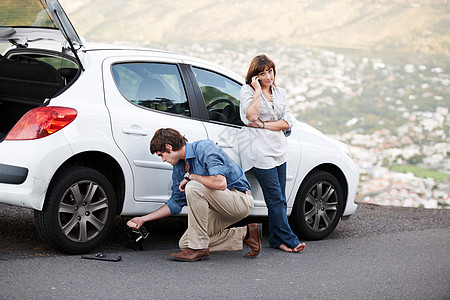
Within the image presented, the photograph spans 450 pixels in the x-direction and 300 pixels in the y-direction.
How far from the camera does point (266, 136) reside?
248 inches

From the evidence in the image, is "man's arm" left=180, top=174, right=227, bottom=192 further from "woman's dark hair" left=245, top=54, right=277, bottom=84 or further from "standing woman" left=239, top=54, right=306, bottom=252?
"woman's dark hair" left=245, top=54, right=277, bottom=84

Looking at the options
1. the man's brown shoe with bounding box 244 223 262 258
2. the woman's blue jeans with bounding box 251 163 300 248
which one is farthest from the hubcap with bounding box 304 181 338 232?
the man's brown shoe with bounding box 244 223 262 258

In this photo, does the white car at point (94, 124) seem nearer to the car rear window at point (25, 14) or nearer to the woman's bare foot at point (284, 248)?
the car rear window at point (25, 14)

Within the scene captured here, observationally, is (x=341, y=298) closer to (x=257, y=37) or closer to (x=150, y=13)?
(x=257, y=37)

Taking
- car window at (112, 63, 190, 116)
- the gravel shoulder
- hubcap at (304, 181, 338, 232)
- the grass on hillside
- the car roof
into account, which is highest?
the car roof

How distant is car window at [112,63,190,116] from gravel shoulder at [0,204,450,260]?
1312mm

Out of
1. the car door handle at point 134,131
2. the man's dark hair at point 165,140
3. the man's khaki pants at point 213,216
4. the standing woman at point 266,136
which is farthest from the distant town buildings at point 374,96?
the man's dark hair at point 165,140

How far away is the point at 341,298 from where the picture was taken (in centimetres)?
487

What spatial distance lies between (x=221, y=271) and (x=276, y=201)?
110 cm

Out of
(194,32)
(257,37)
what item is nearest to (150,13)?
(194,32)

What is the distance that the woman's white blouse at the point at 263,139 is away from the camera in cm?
623

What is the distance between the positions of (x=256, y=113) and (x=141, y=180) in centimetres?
121

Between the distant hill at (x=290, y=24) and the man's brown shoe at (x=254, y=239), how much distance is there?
4743 centimetres

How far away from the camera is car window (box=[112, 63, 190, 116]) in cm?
580
